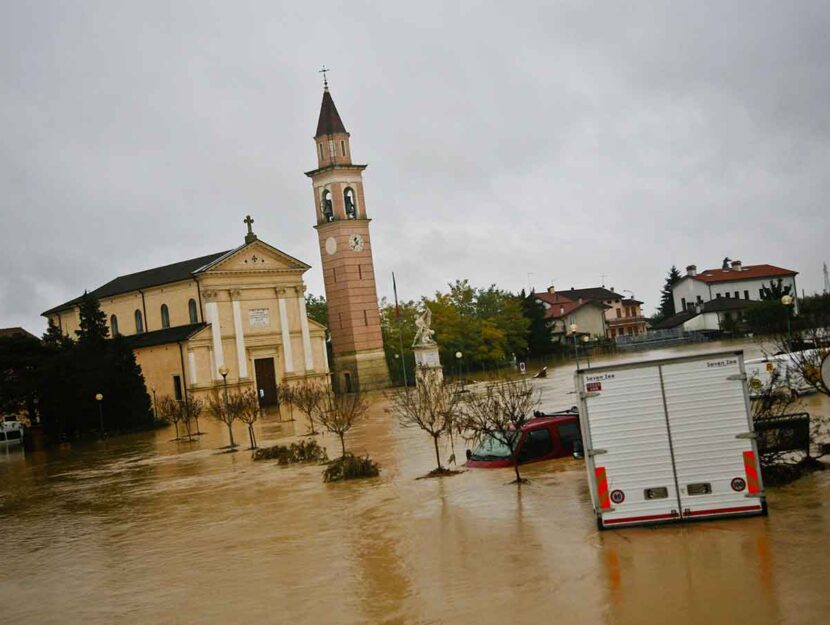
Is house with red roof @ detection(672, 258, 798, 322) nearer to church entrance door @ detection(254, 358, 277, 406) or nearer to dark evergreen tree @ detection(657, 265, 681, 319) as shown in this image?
dark evergreen tree @ detection(657, 265, 681, 319)

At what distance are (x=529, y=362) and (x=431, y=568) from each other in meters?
85.8

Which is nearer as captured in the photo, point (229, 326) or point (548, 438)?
point (548, 438)

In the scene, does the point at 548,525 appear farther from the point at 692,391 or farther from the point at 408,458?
the point at 408,458

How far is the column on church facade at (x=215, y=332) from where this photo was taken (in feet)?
225

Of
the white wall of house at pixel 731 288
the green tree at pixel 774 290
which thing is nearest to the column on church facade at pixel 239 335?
the green tree at pixel 774 290

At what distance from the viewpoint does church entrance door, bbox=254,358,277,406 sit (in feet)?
233

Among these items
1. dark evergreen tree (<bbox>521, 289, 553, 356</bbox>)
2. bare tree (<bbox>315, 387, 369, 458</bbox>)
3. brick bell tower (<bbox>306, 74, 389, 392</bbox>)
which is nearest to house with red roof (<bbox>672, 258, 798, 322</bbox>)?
dark evergreen tree (<bbox>521, 289, 553, 356</bbox>)

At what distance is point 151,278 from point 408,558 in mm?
66392

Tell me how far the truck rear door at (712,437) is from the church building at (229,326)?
56.3 m

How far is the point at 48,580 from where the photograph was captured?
52.4ft

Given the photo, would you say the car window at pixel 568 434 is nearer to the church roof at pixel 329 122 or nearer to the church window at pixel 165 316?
the church window at pixel 165 316

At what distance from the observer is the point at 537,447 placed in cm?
2088

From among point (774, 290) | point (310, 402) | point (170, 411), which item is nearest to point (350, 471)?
point (310, 402)

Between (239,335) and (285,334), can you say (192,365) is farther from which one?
(285,334)
